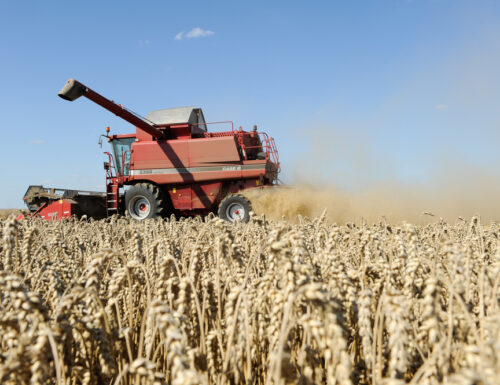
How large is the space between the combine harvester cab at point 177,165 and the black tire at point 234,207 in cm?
5

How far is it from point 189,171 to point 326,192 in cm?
420

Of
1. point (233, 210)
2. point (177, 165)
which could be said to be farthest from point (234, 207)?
point (177, 165)

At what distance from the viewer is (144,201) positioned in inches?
445

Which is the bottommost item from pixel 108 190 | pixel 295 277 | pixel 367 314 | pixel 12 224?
pixel 367 314

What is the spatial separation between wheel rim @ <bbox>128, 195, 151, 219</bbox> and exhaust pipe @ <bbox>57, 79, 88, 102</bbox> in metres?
3.41

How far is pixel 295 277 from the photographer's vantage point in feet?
3.68

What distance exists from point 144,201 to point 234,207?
9.56ft

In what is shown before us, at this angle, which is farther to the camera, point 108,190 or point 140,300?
point 108,190

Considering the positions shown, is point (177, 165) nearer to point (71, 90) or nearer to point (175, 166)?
point (175, 166)

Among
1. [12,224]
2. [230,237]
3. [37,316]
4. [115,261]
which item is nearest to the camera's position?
[37,316]

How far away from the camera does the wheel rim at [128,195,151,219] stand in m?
11.2

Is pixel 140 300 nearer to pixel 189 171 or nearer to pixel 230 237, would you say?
pixel 230 237

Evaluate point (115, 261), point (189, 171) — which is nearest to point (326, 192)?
point (189, 171)

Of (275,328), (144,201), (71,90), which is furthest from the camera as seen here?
(144,201)
